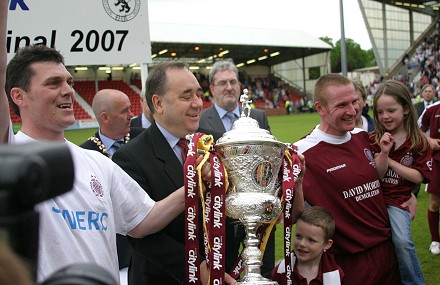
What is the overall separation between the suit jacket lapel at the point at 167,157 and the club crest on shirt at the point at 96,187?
520mm

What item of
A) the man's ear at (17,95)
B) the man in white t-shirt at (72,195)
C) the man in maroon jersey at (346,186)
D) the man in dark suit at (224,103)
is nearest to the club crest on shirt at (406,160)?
the man in maroon jersey at (346,186)

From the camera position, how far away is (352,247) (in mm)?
3275

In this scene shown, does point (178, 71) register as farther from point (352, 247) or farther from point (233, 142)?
point (352, 247)

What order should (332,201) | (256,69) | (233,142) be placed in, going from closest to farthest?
(233,142)
(332,201)
(256,69)

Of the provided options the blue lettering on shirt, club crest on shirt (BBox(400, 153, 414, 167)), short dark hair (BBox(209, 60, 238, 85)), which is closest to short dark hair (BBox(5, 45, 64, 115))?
the blue lettering on shirt

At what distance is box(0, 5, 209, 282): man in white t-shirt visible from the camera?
212 centimetres

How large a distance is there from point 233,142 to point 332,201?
1.18 meters

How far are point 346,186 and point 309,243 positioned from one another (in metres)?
0.46

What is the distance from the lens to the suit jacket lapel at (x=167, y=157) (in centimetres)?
278

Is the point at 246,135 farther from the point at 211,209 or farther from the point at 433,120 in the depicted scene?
the point at 433,120

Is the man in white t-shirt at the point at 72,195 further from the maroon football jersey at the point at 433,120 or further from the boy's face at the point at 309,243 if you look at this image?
the maroon football jersey at the point at 433,120

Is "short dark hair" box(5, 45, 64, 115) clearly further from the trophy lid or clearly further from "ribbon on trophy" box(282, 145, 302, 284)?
"ribbon on trophy" box(282, 145, 302, 284)

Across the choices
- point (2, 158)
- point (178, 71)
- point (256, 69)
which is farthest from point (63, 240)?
point (256, 69)

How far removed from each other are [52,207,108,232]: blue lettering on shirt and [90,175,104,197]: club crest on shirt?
9 centimetres
